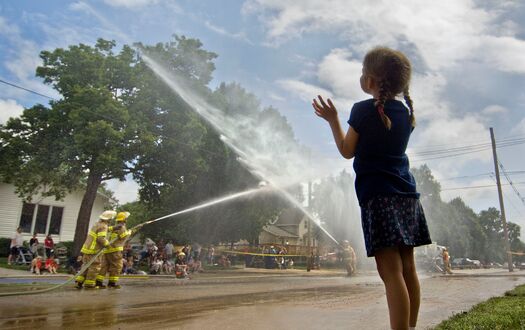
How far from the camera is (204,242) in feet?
106

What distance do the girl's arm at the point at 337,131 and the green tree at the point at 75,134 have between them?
58.1 ft

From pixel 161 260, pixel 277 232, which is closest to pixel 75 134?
pixel 161 260

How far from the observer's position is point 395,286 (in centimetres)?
246

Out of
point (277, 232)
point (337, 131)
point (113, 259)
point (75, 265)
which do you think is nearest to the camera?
point (337, 131)

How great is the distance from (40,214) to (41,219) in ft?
1.10

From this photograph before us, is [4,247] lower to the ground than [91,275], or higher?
higher

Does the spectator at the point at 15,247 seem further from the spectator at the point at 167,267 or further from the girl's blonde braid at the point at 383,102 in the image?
the girl's blonde braid at the point at 383,102

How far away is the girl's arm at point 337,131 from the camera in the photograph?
269 cm

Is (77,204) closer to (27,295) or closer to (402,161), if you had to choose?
(27,295)

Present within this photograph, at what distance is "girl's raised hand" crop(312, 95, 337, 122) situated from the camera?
2.78 meters

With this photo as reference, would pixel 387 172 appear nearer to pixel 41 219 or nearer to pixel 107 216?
A: pixel 107 216

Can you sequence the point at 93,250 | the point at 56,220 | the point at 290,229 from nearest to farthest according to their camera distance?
the point at 93,250 → the point at 56,220 → the point at 290,229

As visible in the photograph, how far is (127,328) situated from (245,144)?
88.8ft

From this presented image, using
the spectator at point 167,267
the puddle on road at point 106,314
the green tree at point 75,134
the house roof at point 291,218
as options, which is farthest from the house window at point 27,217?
the house roof at point 291,218
